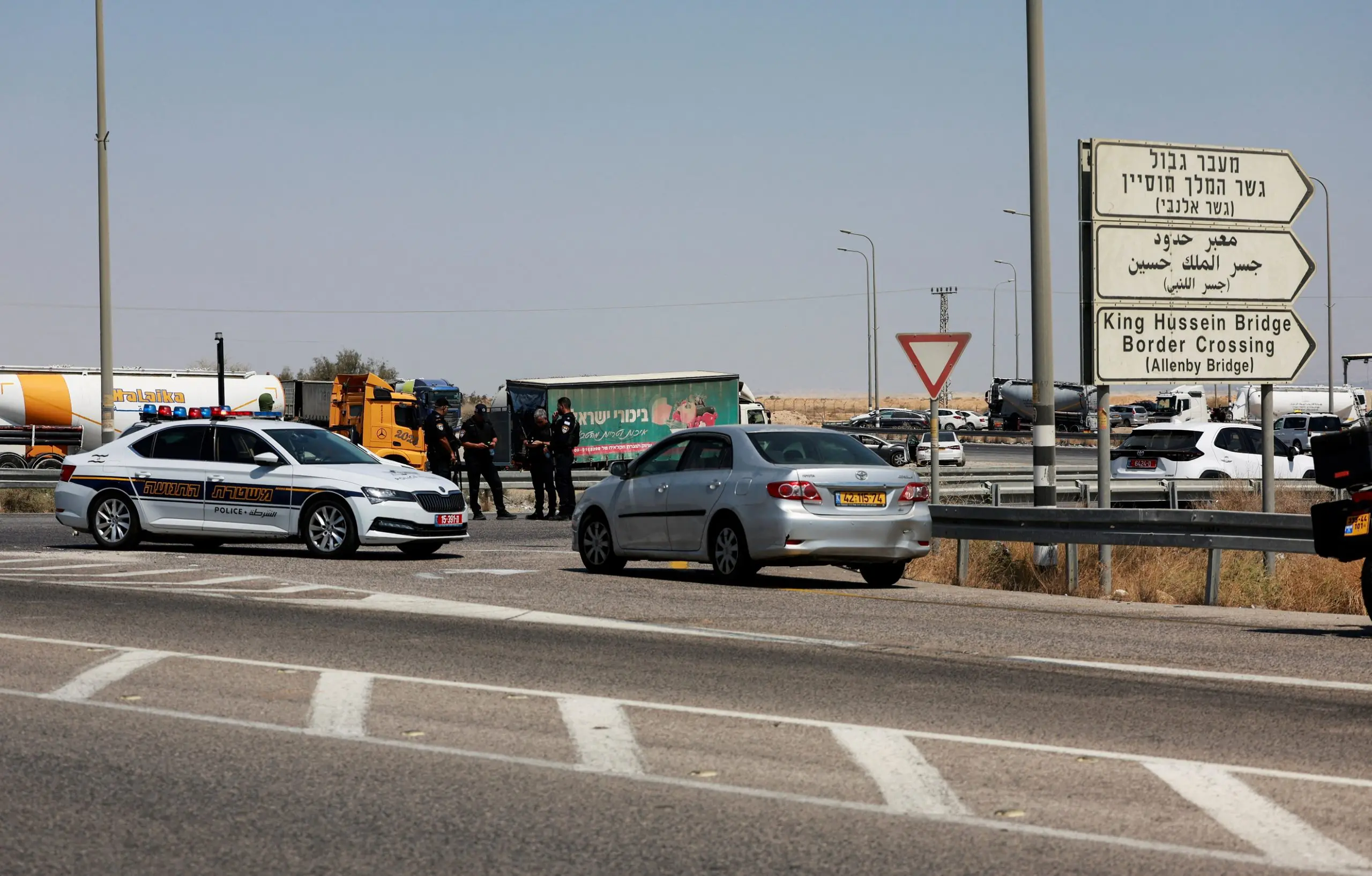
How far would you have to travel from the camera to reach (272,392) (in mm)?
51188

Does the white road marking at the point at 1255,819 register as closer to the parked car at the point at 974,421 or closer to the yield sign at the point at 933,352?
the yield sign at the point at 933,352

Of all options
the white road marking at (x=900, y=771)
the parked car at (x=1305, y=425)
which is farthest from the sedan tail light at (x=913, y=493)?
the parked car at (x=1305, y=425)

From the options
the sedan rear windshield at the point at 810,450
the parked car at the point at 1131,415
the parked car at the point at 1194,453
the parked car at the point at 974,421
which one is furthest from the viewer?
the parked car at the point at 974,421

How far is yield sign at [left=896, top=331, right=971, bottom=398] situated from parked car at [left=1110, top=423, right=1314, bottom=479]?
34.9 ft

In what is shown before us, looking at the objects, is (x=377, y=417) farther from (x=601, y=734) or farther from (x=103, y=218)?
(x=601, y=734)

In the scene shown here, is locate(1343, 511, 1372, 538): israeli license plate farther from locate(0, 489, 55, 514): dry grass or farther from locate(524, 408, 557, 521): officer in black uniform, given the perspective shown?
locate(0, 489, 55, 514): dry grass

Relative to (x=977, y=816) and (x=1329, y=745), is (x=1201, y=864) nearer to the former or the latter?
(x=977, y=816)

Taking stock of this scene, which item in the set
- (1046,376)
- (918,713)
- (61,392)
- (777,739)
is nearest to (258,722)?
(777,739)

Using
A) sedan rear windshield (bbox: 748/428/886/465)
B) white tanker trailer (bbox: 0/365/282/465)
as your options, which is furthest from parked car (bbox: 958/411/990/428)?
sedan rear windshield (bbox: 748/428/886/465)

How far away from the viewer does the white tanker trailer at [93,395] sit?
154 feet

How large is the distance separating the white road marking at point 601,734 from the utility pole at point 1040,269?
890 cm

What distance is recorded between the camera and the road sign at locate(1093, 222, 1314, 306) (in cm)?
1680

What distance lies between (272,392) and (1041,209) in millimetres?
38529

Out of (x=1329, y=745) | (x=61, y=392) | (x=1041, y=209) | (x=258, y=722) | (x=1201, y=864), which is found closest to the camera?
(x=1201, y=864)
